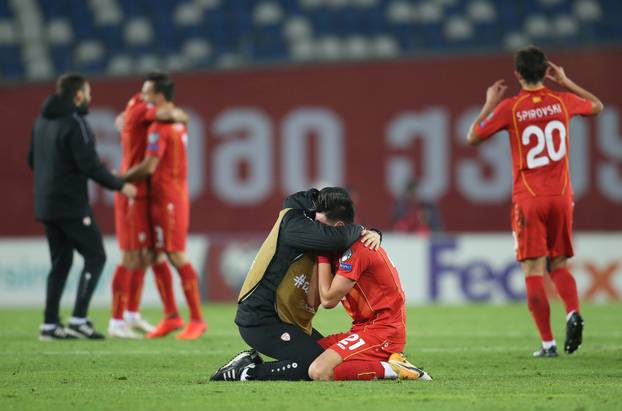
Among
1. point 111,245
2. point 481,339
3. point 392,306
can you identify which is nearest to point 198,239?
point 111,245

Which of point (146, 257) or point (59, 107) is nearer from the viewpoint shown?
point (59, 107)

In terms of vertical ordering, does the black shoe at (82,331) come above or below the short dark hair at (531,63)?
below

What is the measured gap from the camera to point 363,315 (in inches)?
257

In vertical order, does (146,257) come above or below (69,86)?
below

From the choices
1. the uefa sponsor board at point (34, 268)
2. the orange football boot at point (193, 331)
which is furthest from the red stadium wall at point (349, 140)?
the orange football boot at point (193, 331)

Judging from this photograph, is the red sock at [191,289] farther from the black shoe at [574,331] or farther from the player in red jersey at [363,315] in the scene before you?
the black shoe at [574,331]

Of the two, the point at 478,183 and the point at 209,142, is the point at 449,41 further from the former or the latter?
the point at 209,142

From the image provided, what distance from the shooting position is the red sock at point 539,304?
7754 mm

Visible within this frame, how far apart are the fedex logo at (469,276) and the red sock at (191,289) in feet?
19.0

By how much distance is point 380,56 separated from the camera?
52.7 ft

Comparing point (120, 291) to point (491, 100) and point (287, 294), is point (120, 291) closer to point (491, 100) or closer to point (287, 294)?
point (287, 294)

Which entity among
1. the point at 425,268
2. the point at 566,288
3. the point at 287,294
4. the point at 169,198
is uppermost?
the point at 169,198

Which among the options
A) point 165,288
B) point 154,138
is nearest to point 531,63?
point 154,138

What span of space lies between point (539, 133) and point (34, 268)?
9.37 metres
